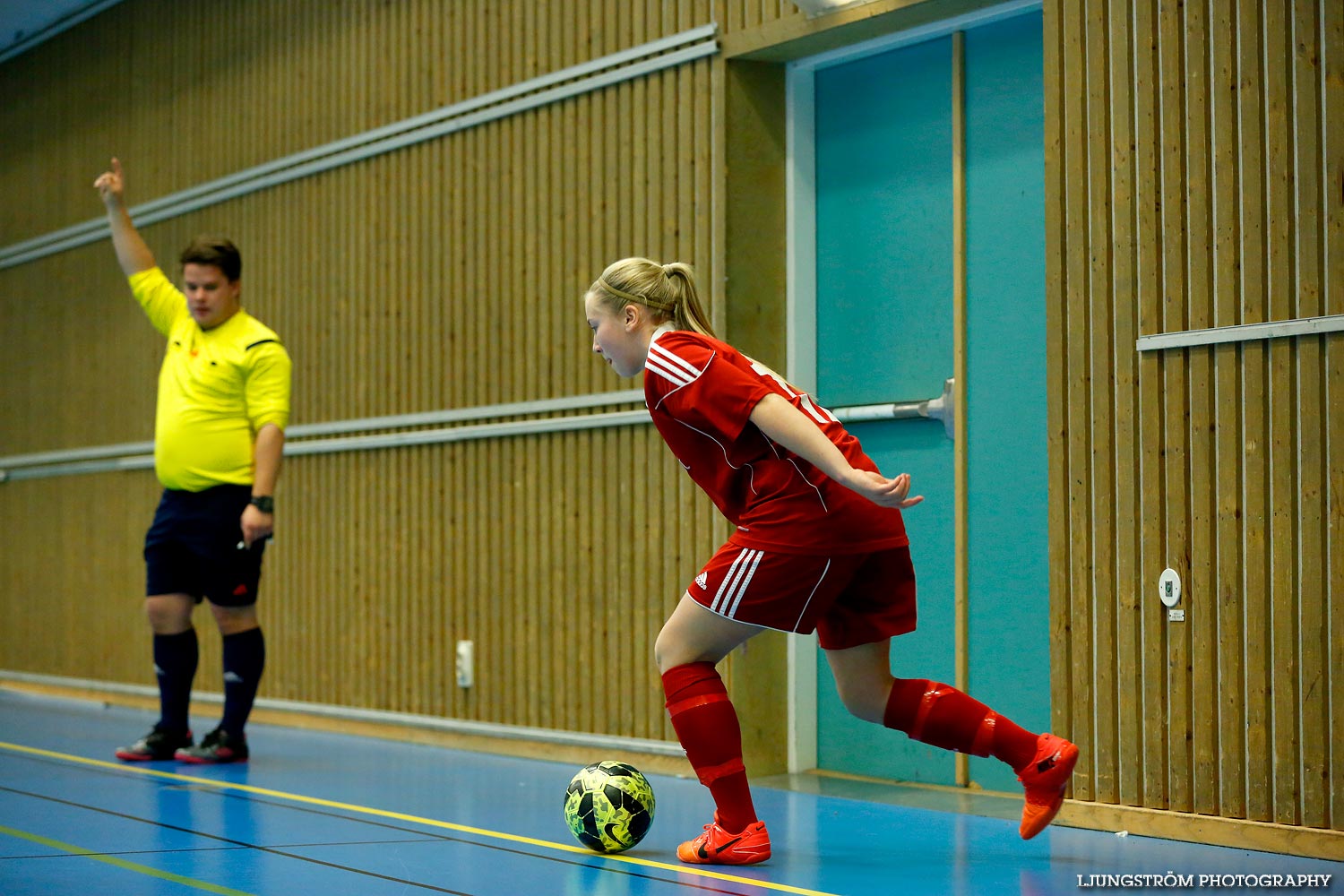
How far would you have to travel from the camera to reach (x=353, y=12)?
291 inches

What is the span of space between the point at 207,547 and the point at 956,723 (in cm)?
301

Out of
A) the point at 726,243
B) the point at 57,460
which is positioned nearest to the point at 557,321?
the point at 726,243

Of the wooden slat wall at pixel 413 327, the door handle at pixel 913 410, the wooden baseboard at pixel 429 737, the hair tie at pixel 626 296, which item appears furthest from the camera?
the wooden slat wall at pixel 413 327

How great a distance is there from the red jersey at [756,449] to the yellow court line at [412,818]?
76 centimetres

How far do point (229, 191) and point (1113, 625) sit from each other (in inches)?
223

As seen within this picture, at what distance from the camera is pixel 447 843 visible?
3953mm

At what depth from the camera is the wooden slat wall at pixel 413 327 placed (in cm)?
Answer: 597

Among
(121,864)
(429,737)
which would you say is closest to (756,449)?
(121,864)

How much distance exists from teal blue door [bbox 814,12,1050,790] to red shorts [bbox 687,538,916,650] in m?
1.44

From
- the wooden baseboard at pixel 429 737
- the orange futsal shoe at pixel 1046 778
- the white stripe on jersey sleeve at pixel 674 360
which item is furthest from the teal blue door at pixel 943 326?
the white stripe on jersey sleeve at pixel 674 360

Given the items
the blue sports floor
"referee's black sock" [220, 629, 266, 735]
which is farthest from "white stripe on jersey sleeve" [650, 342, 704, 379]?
"referee's black sock" [220, 629, 266, 735]

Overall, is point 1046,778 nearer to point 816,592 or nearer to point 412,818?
point 816,592

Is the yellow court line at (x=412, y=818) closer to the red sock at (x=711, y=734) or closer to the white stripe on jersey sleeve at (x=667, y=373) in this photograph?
the red sock at (x=711, y=734)

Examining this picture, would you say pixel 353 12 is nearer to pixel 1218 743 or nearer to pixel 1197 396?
pixel 1197 396
